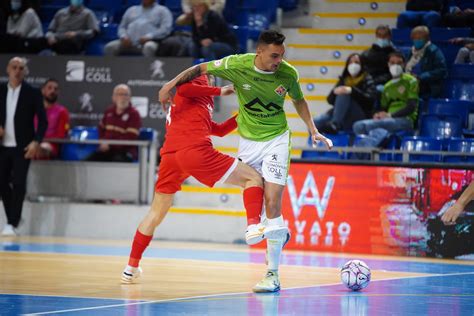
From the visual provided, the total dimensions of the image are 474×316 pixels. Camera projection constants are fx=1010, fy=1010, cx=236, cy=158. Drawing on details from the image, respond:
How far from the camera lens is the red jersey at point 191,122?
9.16m

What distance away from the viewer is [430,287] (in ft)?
31.0

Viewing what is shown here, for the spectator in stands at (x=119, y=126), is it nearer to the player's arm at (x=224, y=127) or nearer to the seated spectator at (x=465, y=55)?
the seated spectator at (x=465, y=55)

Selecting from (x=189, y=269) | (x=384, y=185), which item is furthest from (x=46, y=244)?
(x=384, y=185)

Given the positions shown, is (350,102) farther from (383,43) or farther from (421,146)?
(421,146)

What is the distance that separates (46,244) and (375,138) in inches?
190

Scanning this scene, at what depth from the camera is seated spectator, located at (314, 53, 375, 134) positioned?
1527cm

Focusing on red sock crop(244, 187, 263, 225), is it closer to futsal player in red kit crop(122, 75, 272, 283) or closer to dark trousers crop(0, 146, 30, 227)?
futsal player in red kit crop(122, 75, 272, 283)

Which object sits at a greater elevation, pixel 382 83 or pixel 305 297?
pixel 382 83

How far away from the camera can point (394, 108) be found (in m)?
15.0

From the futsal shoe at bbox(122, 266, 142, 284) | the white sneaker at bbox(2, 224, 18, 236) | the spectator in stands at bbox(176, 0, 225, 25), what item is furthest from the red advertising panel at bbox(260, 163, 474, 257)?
the futsal shoe at bbox(122, 266, 142, 284)

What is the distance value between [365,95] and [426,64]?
1.06 meters

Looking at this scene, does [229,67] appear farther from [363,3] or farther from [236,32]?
[363,3]

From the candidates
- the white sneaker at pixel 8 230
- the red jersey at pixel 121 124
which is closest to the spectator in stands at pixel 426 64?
the red jersey at pixel 121 124

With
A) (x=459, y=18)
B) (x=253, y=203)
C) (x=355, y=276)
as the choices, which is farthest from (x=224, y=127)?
(x=459, y=18)
